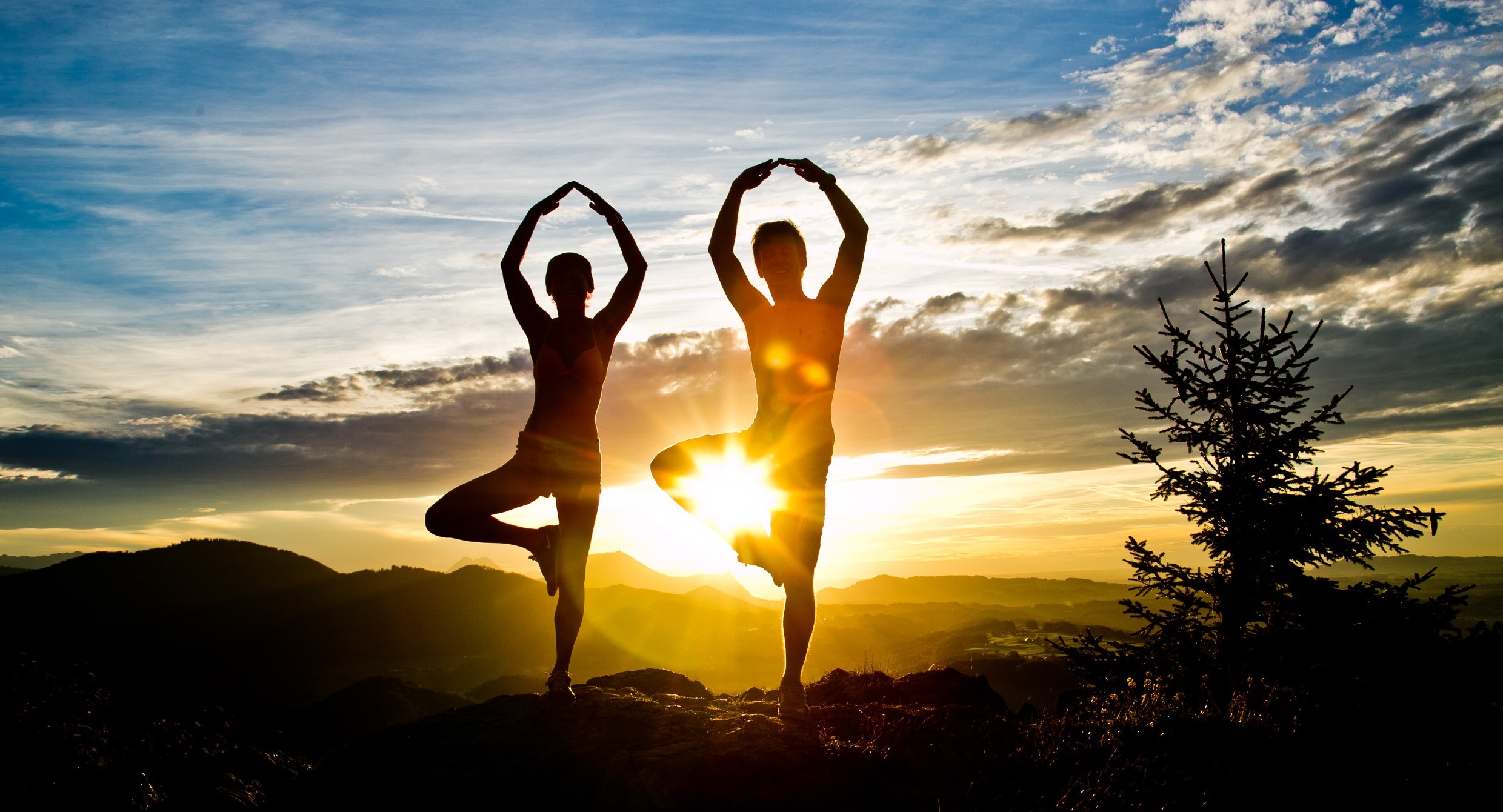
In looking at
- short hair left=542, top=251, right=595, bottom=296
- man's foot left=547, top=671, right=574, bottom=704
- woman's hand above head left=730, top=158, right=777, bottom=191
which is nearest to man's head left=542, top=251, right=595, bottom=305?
short hair left=542, top=251, right=595, bottom=296

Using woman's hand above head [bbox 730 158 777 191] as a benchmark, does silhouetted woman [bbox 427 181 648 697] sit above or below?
below

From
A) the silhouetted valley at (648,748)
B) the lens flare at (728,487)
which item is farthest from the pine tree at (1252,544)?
the lens flare at (728,487)

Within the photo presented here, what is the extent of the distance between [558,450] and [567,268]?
1.38 metres

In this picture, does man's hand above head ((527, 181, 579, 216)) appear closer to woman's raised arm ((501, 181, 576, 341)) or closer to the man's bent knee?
woman's raised arm ((501, 181, 576, 341))

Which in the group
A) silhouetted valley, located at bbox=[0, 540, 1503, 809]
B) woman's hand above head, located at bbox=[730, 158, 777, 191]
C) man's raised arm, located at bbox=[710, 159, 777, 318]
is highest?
woman's hand above head, located at bbox=[730, 158, 777, 191]

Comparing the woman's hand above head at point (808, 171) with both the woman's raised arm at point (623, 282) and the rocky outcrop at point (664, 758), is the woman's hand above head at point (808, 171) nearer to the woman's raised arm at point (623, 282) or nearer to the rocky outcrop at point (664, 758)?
the woman's raised arm at point (623, 282)

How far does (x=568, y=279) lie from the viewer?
580cm

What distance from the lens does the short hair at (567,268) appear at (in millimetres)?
5836

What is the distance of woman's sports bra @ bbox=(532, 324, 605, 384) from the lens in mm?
5637

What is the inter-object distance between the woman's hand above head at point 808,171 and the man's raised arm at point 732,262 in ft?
1.46

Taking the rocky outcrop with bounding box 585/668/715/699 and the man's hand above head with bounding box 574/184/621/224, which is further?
the rocky outcrop with bounding box 585/668/715/699

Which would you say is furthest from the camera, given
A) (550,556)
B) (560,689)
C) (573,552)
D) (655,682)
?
(655,682)

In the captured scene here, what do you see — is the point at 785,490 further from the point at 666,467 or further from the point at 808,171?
the point at 808,171

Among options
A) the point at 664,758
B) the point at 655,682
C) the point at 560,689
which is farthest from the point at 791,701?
the point at 655,682
